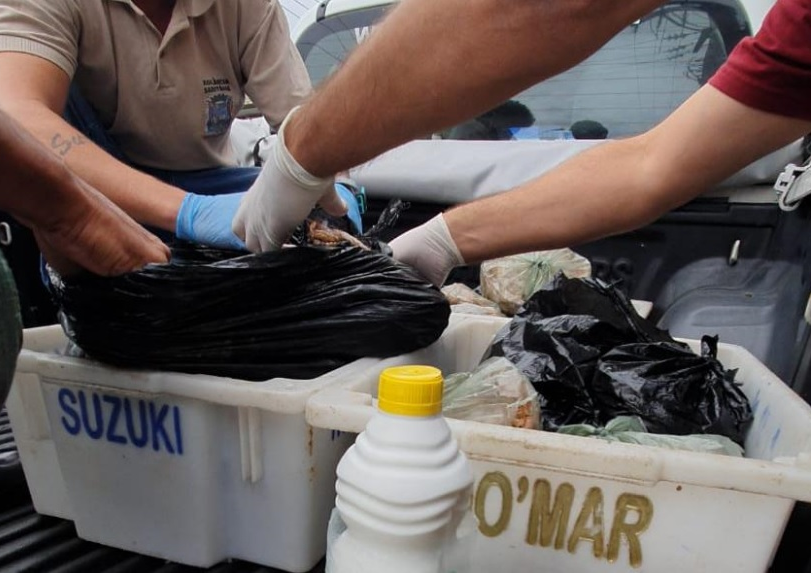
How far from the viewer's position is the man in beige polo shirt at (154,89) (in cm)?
102

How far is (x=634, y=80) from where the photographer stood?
1715mm

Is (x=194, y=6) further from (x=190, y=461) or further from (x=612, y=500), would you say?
(x=612, y=500)

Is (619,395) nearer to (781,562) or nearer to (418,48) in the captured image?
(781,562)

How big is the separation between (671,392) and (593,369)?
4.4 inches

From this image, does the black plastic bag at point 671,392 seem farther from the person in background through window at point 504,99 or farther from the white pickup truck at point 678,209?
the white pickup truck at point 678,209

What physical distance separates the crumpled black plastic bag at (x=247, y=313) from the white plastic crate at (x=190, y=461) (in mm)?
39

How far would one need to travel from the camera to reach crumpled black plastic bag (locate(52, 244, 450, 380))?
29.4 inches

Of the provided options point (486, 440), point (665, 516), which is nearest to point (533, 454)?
point (486, 440)

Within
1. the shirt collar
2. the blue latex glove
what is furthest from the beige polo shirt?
the blue latex glove

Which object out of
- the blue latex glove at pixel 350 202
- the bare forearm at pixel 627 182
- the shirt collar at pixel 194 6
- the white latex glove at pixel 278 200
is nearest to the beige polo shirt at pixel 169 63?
the shirt collar at pixel 194 6

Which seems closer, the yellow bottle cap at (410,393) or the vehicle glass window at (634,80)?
the yellow bottle cap at (410,393)

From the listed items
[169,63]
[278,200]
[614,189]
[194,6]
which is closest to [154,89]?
[169,63]

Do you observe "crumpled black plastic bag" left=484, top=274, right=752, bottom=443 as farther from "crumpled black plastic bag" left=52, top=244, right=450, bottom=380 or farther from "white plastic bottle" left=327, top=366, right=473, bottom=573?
"white plastic bottle" left=327, top=366, right=473, bottom=573

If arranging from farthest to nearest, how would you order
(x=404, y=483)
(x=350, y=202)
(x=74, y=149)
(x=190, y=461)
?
1. (x=350, y=202)
2. (x=74, y=149)
3. (x=190, y=461)
4. (x=404, y=483)
